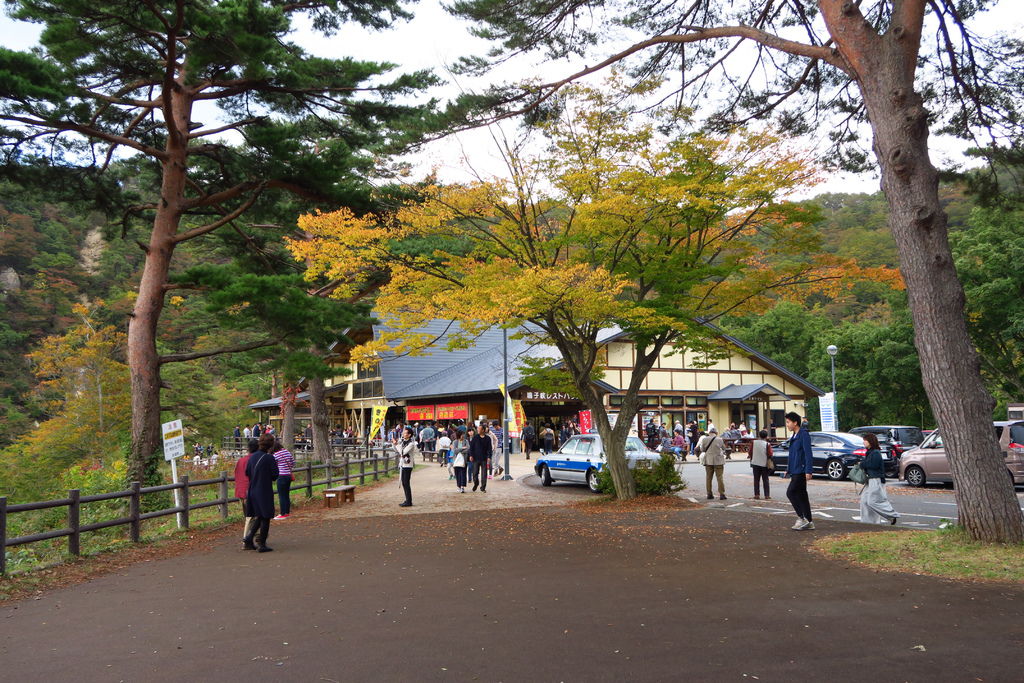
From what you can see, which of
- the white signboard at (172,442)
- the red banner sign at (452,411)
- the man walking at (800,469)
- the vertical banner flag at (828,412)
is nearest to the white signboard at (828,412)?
the vertical banner flag at (828,412)

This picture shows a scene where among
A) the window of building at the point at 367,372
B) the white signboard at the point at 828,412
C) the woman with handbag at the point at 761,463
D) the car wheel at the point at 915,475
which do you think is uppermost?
the window of building at the point at 367,372

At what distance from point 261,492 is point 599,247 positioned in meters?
8.37

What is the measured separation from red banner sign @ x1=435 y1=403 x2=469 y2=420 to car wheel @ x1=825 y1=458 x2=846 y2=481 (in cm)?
1713

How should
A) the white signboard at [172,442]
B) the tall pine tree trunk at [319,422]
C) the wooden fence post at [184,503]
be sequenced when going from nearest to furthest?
the wooden fence post at [184,503] < the white signboard at [172,442] < the tall pine tree trunk at [319,422]

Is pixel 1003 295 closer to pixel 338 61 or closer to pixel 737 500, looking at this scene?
pixel 737 500

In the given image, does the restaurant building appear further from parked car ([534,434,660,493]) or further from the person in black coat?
the person in black coat

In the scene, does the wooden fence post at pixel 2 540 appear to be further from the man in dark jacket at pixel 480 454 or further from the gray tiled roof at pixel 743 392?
the gray tiled roof at pixel 743 392

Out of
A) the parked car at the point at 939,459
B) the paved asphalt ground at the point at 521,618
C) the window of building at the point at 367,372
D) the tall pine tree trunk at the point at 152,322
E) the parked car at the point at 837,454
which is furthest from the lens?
the window of building at the point at 367,372

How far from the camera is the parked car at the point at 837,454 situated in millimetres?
19797

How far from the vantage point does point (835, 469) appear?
65.9 ft

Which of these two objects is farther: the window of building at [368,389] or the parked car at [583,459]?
the window of building at [368,389]

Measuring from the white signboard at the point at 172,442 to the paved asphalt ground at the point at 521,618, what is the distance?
3.19 metres

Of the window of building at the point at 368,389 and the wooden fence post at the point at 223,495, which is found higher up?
the window of building at the point at 368,389

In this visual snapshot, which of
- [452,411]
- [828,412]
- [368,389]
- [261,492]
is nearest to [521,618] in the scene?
[261,492]
